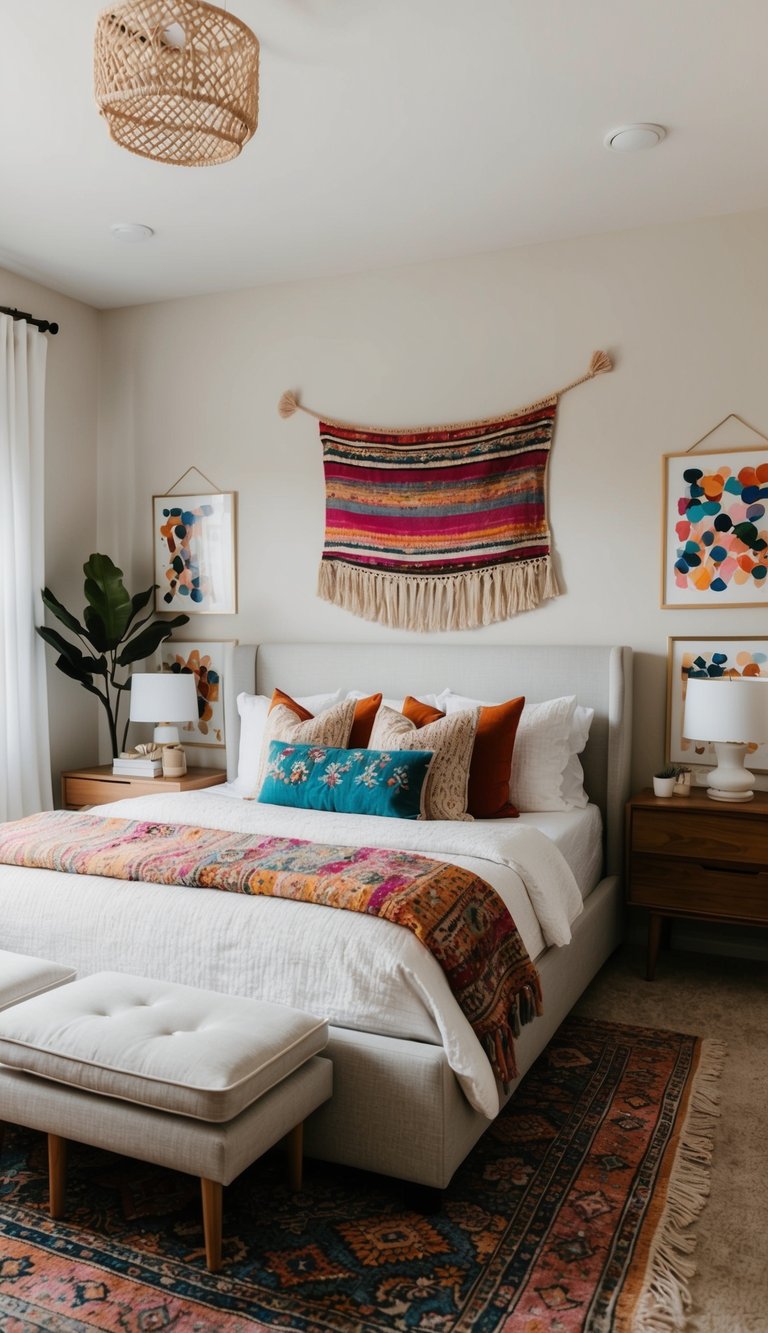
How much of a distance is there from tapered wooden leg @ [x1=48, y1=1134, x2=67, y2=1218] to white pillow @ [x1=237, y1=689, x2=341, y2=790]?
75.5 inches

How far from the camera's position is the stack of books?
4.30 metres

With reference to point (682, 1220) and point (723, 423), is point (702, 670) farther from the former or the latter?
point (682, 1220)

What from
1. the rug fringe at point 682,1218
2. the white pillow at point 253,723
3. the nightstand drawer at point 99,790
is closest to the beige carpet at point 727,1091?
the rug fringe at point 682,1218

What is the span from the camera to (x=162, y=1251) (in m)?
1.95

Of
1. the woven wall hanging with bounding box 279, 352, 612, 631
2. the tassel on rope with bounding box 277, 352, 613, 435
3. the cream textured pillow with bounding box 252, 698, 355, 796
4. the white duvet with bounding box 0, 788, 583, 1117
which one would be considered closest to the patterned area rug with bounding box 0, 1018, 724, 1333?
the white duvet with bounding box 0, 788, 583, 1117

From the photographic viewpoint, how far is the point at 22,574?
428 centimetres

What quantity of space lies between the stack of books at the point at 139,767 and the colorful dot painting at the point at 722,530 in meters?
2.29

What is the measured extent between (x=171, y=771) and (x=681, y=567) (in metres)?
2.27

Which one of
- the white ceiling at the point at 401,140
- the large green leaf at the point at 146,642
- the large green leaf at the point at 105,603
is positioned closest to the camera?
the white ceiling at the point at 401,140

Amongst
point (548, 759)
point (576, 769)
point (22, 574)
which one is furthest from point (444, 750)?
point (22, 574)

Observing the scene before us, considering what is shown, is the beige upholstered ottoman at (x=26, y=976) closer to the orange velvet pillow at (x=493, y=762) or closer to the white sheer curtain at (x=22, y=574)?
the orange velvet pillow at (x=493, y=762)

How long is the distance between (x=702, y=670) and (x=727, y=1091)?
1568 mm

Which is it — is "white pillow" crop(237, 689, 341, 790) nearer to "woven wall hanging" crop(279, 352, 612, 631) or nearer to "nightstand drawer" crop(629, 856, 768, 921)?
"woven wall hanging" crop(279, 352, 612, 631)

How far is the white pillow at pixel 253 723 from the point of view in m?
3.98
